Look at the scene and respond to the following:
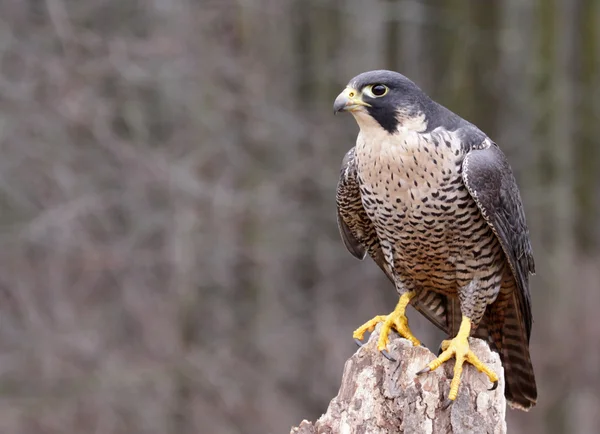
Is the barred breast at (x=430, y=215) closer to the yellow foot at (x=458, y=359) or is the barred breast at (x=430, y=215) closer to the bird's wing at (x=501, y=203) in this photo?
the bird's wing at (x=501, y=203)

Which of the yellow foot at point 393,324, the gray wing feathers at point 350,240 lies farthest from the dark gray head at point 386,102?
the yellow foot at point 393,324

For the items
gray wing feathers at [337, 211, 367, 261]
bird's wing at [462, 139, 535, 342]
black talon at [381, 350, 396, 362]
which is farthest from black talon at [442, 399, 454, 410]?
gray wing feathers at [337, 211, 367, 261]

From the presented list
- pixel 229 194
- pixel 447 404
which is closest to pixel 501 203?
pixel 447 404

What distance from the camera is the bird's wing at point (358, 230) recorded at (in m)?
3.87

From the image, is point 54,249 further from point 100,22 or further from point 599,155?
point 599,155

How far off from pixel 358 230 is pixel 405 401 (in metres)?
0.97

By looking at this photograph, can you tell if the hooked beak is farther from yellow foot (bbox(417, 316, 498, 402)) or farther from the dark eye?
yellow foot (bbox(417, 316, 498, 402))

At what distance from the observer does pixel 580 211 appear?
9.52m

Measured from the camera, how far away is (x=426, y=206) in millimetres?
3531

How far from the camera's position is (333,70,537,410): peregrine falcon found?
11.5 feet

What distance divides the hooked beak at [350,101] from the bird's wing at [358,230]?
351mm

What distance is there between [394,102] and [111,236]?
170 inches

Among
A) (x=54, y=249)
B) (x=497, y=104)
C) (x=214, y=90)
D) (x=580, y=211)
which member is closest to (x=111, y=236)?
(x=54, y=249)

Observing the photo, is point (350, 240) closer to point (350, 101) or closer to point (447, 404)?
point (350, 101)
